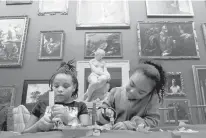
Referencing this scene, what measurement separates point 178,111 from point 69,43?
3.54m

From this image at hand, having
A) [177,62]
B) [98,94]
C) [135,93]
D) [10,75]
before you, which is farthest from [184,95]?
[10,75]

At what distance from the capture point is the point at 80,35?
5.80 m

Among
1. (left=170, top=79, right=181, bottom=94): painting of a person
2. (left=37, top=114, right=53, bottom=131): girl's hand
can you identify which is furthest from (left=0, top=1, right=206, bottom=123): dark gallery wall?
(left=37, top=114, right=53, bottom=131): girl's hand

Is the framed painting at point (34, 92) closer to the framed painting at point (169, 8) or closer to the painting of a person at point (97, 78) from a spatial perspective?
the painting of a person at point (97, 78)

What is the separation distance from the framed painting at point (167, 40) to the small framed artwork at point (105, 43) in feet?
2.06

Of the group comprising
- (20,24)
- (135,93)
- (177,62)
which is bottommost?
(135,93)

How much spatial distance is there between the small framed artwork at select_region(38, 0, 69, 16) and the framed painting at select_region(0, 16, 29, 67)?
1.96 feet

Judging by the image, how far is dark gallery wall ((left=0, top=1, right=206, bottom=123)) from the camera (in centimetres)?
533

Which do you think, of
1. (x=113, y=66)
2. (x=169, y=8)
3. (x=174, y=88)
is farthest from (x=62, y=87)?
(x=169, y=8)

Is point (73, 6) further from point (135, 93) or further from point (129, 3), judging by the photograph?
point (135, 93)

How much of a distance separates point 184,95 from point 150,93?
13.4 ft

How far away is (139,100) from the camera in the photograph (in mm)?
1412

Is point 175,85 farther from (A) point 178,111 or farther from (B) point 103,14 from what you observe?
(B) point 103,14

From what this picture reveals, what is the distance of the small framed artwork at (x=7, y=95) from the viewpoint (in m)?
Result: 5.05
